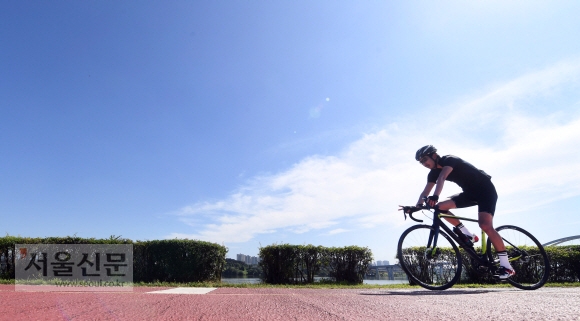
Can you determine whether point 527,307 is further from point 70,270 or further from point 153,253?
point 70,270

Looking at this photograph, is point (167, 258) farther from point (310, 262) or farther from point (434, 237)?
point (434, 237)

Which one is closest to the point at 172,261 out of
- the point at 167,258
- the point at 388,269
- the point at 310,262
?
the point at 167,258

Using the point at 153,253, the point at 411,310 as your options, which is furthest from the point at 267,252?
the point at 411,310

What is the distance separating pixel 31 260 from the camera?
38.6ft

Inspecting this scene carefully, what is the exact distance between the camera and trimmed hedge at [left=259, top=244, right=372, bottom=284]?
1293cm

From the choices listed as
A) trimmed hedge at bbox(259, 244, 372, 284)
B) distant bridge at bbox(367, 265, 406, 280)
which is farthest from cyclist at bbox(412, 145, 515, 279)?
distant bridge at bbox(367, 265, 406, 280)

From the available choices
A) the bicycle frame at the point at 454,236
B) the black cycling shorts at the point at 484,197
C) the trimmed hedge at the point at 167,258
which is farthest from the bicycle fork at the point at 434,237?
the trimmed hedge at the point at 167,258

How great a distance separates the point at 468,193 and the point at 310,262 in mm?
8822

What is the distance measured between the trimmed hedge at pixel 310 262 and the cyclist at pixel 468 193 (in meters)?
8.25

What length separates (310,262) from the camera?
1304cm

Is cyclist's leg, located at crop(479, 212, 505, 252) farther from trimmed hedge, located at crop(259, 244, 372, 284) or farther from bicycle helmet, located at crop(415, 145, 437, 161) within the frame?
trimmed hedge, located at crop(259, 244, 372, 284)

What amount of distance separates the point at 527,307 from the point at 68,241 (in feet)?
45.2

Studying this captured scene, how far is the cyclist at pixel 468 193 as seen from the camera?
16.3 feet

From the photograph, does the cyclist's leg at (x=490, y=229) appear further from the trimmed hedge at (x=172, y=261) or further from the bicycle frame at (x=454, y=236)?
the trimmed hedge at (x=172, y=261)
